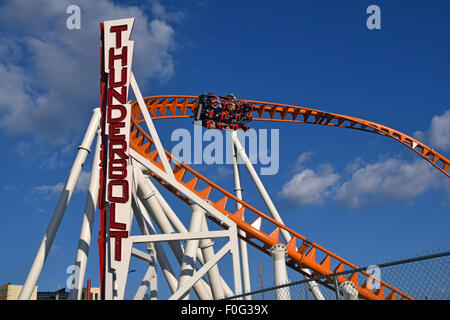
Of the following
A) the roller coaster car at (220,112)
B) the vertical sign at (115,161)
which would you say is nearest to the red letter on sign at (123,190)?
the vertical sign at (115,161)

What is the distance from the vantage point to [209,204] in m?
12.8

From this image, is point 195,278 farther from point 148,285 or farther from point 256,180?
point 256,180

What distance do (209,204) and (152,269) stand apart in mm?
3156

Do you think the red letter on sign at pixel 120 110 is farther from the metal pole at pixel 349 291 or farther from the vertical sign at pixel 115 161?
the metal pole at pixel 349 291

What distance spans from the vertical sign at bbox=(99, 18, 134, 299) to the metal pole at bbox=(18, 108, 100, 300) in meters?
2.19

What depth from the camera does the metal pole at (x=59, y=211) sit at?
11555 millimetres

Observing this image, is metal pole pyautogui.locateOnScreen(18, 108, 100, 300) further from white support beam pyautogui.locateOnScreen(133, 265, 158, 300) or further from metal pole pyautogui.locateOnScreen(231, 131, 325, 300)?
metal pole pyautogui.locateOnScreen(231, 131, 325, 300)

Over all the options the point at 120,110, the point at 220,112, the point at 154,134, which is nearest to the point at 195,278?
the point at 154,134

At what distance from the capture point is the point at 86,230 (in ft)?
40.0

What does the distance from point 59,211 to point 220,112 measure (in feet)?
31.2

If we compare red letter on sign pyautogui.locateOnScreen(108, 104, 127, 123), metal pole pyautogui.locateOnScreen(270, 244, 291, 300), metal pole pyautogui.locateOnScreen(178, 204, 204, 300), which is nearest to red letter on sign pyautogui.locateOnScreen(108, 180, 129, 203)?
red letter on sign pyautogui.locateOnScreen(108, 104, 127, 123)

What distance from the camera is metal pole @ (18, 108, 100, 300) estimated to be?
1155 centimetres
